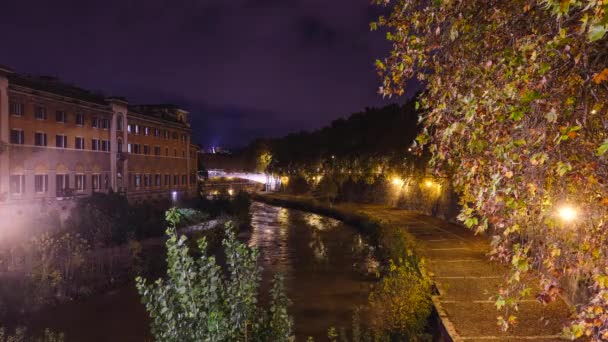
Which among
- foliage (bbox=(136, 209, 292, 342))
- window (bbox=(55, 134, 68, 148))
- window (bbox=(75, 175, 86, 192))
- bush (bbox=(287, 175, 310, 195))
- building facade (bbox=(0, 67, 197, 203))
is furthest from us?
bush (bbox=(287, 175, 310, 195))

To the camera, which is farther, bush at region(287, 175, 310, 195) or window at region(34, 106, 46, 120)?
bush at region(287, 175, 310, 195)

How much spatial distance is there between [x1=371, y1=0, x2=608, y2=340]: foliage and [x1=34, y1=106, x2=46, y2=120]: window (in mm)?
36371

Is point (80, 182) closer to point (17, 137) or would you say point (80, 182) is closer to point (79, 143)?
point (79, 143)

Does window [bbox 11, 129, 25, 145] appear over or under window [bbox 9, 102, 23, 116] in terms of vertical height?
under

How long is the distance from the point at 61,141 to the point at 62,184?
3.48 metres

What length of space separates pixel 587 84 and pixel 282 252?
81.9 ft

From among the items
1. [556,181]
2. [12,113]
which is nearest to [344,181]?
[12,113]

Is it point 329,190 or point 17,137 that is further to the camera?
point 329,190

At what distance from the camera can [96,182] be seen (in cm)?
4234

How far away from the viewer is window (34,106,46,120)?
35531 mm

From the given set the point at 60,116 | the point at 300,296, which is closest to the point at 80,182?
the point at 60,116

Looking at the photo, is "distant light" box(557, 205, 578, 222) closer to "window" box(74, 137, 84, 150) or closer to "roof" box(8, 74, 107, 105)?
"roof" box(8, 74, 107, 105)

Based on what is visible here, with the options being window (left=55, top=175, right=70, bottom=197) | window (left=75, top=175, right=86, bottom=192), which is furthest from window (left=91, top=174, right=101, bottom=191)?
window (left=55, top=175, right=70, bottom=197)

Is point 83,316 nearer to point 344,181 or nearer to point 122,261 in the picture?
point 122,261
